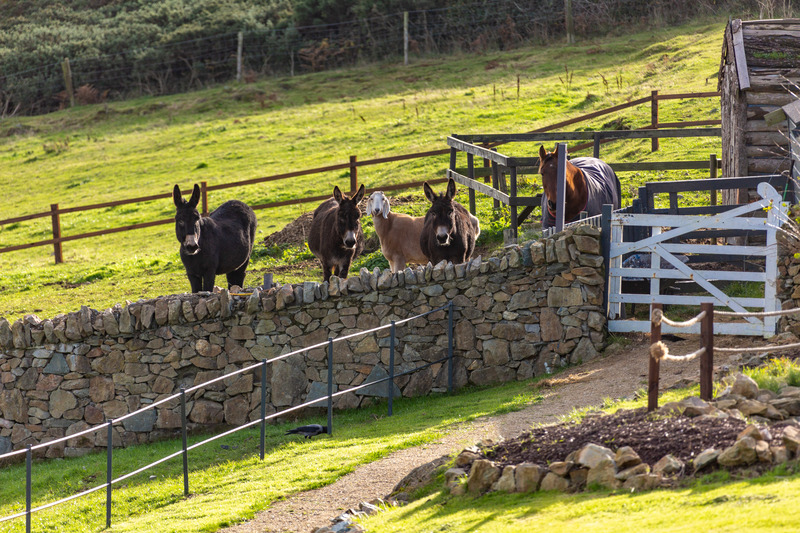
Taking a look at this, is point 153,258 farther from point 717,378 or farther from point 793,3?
point 793,3

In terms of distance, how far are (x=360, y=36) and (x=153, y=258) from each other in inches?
962

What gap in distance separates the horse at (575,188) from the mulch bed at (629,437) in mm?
6041

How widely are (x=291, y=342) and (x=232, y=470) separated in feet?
8.63

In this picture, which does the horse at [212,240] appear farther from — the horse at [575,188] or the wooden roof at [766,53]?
the wooden roof at [766,53]

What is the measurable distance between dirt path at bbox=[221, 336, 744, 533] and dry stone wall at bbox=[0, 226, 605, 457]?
0.61 meters

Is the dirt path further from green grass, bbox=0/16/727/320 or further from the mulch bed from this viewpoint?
green grass, bbox=0/16/727/320

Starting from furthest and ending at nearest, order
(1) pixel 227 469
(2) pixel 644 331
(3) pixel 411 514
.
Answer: (2) pixel 644 331 < (1) pixel 227 469 < (3) pixel 411 514

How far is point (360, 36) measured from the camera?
1652 inches

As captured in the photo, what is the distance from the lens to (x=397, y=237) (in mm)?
14758

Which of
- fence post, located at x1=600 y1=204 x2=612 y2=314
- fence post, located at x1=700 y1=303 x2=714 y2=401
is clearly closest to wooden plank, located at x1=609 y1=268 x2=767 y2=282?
fence post, located at x1=600 y1=204 x2=612 y2=314

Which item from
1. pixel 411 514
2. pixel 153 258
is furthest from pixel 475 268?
pixel 153 258

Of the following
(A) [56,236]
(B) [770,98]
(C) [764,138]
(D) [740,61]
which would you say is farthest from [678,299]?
(A) [56,236]

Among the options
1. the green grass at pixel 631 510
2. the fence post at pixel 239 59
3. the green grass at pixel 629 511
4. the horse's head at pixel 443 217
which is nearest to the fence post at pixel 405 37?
the fence post at pixel 239 59

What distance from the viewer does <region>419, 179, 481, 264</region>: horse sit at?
13156 millimetres
